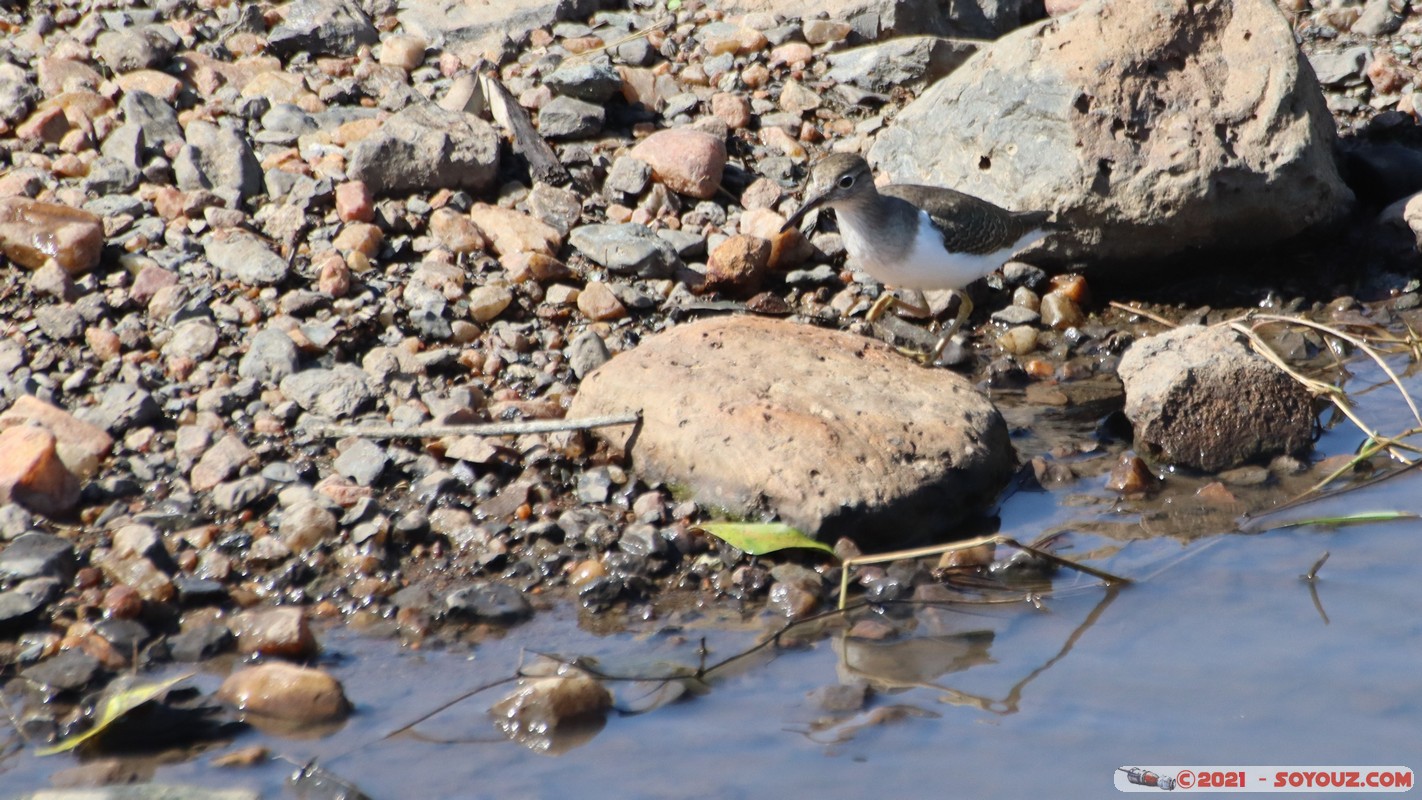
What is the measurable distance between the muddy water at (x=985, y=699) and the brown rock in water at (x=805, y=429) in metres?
0.55

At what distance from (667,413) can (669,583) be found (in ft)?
2.56

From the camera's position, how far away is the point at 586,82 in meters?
8.07

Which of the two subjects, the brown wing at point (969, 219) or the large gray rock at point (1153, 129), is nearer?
the brown wing at point (969, 219)

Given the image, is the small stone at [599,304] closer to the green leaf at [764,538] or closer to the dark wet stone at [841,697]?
the green leaf at [764,538]

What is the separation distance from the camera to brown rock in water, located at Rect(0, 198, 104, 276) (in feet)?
21.4

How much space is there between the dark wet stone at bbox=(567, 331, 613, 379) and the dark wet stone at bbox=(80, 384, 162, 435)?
1.90 metres

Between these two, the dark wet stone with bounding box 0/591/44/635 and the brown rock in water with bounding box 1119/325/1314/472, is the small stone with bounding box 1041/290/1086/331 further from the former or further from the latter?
the dark wet stone with bounding box 0/591/44/635

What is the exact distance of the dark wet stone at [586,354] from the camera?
6.40 m

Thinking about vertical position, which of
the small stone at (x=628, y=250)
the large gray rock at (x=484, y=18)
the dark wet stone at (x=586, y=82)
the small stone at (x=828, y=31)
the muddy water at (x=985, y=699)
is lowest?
the muddy water at (x=985, y=699)

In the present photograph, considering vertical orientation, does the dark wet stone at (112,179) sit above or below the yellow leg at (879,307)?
above

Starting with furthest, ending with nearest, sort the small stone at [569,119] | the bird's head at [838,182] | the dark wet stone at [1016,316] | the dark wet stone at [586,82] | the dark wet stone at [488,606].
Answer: the dark wet stone at [586,82], the small stone at [569,119], the dark wet stone at [1016,316], the bird's head at [838,182], the dark wet stone at [488,606]

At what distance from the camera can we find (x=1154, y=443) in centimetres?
594

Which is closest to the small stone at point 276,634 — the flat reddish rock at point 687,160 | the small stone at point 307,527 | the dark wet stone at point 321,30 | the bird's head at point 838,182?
the small stone at point 307,527

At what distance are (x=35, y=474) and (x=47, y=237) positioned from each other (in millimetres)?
1832
